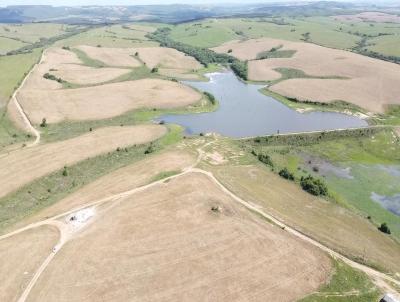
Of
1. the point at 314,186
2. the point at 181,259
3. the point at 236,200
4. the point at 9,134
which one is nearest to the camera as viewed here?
the point at 181,259

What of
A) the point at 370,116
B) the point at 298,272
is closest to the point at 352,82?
the point at 370,116

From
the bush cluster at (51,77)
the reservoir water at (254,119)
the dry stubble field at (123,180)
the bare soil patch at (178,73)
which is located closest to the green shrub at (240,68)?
the bare soil patch at (178,73)

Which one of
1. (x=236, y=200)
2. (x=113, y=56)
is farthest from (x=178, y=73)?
(x=236, y=200)

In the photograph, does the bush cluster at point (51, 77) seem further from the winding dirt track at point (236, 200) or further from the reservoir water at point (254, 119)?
the winding dirt track at point (236, 200)

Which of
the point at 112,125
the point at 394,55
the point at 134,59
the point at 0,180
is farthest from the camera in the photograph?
the point at 394,55

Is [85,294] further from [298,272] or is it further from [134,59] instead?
[134,59]

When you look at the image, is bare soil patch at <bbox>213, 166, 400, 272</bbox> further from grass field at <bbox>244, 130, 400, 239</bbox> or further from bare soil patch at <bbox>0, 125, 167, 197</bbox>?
bare soil patch at <bbox>0, 125, 167, 197</bbox>

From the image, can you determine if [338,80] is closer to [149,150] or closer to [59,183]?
[149,150]
